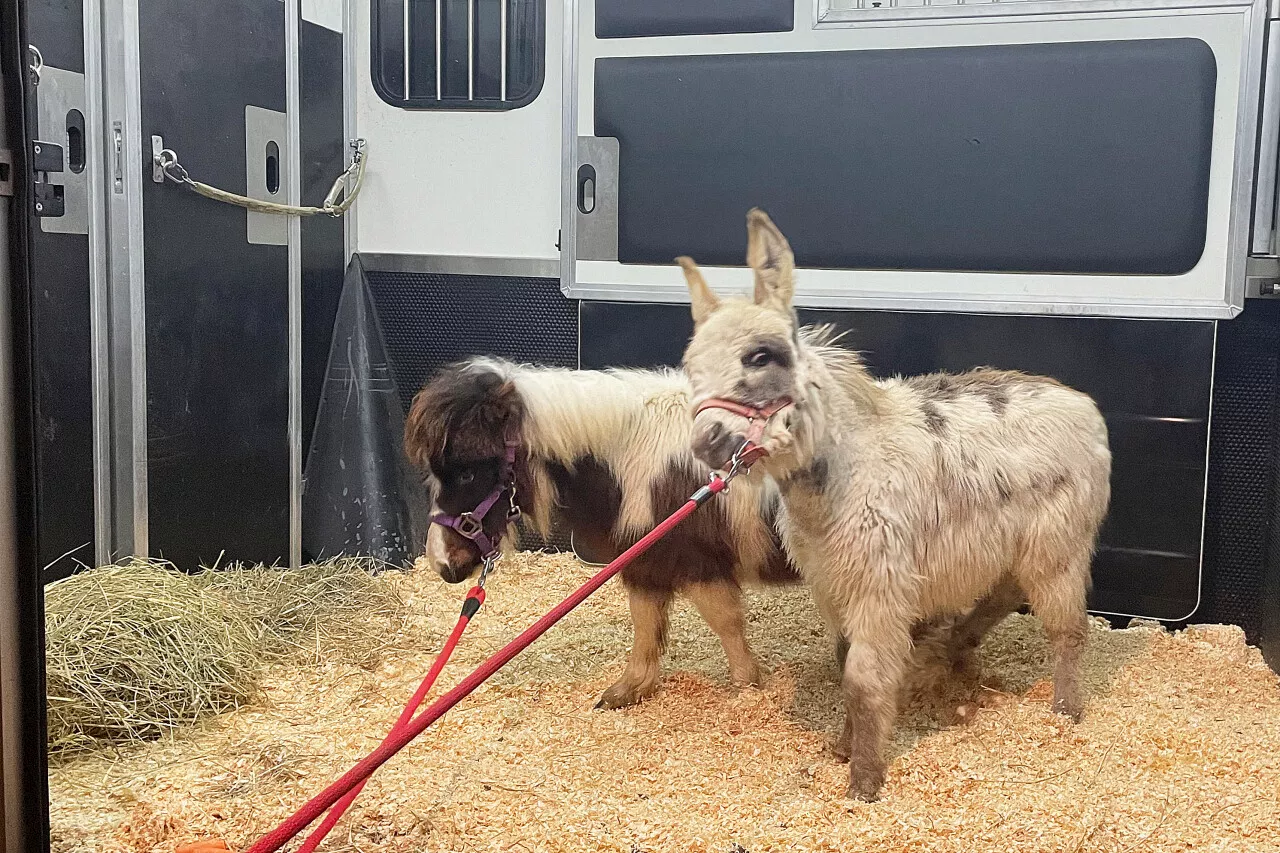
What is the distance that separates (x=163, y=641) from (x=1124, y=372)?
109 inches

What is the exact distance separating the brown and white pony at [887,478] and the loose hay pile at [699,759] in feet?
0.71

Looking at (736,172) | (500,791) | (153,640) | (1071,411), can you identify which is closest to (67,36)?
(153,640)

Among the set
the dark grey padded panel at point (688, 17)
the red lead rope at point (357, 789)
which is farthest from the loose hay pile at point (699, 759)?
the dark grey padded panel at point (688, 17)

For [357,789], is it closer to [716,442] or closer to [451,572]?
[451,572]

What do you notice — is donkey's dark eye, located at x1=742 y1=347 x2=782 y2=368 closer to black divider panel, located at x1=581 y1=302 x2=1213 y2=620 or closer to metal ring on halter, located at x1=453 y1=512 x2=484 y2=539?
black divider panel, located at x1=581 y1=302 x2=1213 y2=620

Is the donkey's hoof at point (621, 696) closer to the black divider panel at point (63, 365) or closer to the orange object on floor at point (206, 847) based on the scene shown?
the orange object on floor at point (206, 847)

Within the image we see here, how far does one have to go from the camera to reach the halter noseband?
7.32ft

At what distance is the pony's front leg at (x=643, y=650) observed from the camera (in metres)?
2.91

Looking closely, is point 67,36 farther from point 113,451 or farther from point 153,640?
point 153,640

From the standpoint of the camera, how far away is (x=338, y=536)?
363 cm

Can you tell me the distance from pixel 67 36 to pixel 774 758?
8.49 ft

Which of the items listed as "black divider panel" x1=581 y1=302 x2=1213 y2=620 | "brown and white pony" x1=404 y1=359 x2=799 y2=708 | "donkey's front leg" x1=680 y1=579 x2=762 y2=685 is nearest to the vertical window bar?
"black divider panel" x1=581 y1=302 x2=1213 y2=620

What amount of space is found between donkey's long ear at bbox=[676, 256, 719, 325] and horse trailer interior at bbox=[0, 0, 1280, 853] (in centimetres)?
51

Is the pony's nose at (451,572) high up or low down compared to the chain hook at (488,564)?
down
